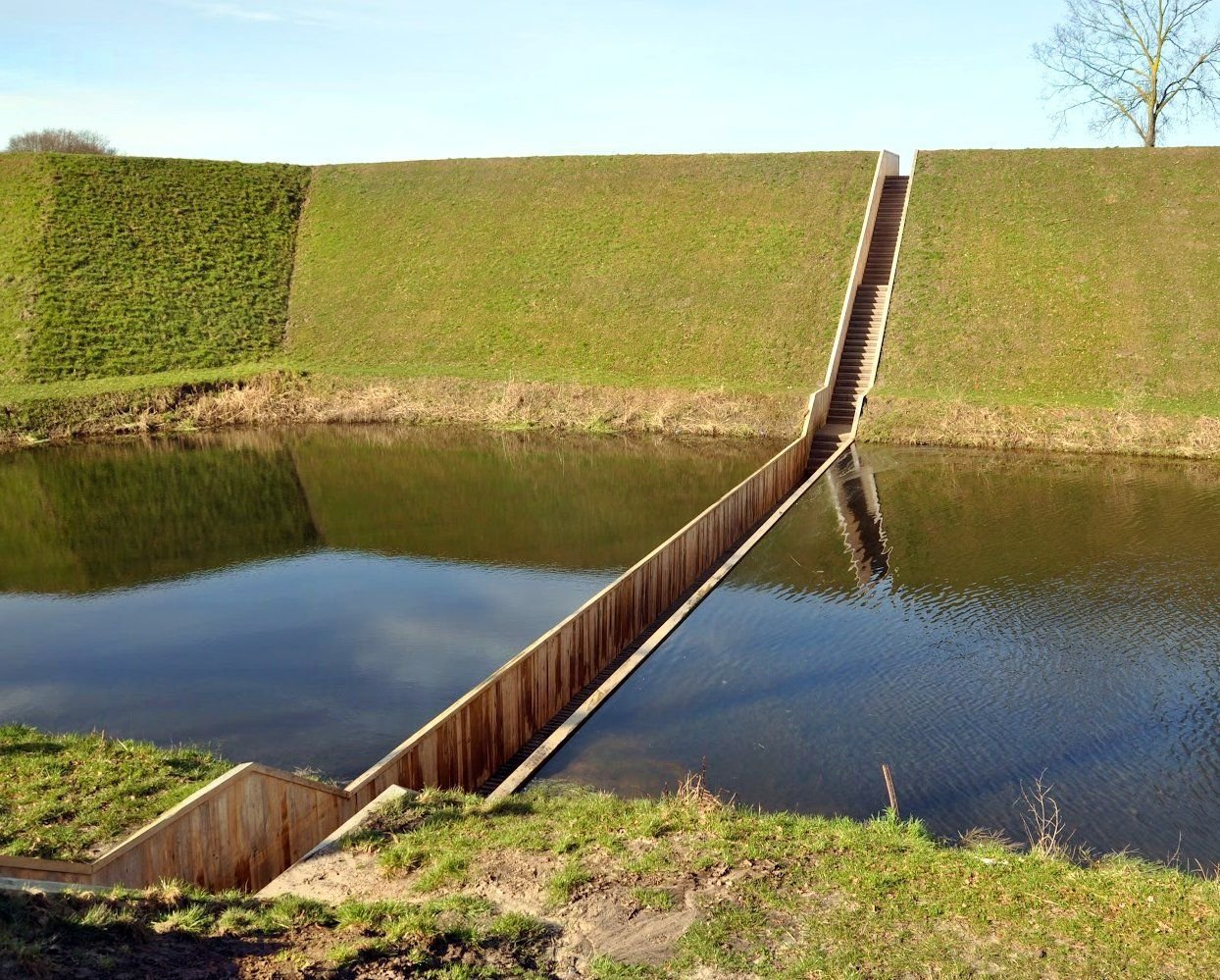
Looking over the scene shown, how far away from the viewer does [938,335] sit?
113 feet

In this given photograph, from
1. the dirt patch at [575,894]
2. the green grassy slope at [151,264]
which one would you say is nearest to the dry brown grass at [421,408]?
the green grassy slope at [151,264]

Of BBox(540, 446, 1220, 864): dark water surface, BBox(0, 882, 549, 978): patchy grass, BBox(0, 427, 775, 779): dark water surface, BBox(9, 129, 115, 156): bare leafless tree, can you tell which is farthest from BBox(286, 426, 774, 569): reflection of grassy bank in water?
BBox(9, 129, 115, 156): bare leafless tree

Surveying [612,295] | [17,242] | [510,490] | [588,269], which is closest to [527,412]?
[612,295]

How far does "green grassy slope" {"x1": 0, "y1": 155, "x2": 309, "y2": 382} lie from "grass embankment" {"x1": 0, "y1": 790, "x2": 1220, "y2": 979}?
33.1 meters

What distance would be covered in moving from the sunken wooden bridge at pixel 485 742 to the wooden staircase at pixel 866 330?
6628 millimetres

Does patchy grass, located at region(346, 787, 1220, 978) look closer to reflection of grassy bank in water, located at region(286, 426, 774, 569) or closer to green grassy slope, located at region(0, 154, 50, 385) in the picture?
reflection of grassy bank in water, located at region(286, 426, 774, 569)

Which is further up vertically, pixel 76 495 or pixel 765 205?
pixel 765 205

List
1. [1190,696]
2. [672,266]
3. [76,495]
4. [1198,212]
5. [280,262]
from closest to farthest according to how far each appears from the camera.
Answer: [1190,696] → [76,495] → [1198,212] → [672,266] → [280,262]

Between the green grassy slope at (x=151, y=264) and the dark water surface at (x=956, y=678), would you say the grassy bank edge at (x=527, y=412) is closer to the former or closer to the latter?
the green grassy slope at (x=151, y=264)

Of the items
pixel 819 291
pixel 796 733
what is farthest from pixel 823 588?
pixel 819 291

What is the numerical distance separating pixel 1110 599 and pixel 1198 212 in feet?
89.1

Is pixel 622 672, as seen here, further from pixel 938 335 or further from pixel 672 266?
pixel 672 266

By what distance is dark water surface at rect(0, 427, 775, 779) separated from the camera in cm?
1337

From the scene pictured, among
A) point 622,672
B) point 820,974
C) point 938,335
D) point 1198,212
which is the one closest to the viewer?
point 820,974
